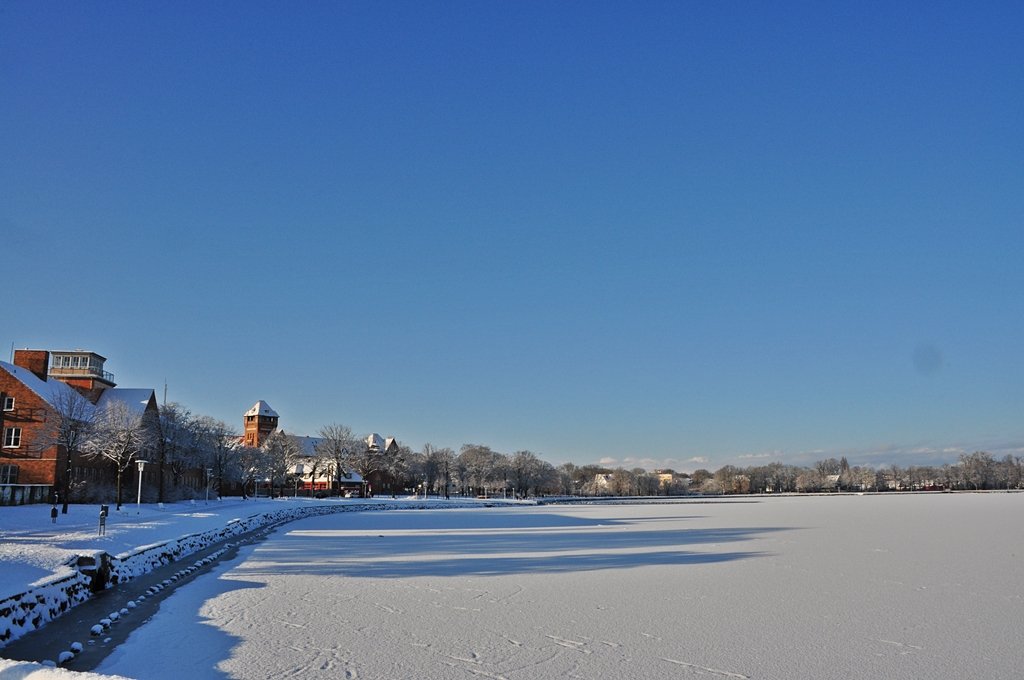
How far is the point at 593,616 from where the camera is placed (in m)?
15.5

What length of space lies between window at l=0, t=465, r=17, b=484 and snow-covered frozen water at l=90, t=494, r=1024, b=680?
4122 cm

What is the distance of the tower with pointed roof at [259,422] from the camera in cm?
13362

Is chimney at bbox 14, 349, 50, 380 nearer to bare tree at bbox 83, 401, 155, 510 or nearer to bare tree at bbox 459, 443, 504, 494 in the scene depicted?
bare tree at bbox 83, 401, 155, 510

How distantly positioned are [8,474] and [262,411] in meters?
76.2

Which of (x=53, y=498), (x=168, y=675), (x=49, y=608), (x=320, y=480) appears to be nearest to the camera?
(x=168, y=675)

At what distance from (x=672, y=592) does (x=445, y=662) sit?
28.4 ft

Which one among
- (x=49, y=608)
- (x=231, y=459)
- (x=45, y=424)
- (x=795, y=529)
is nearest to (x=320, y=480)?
(x=231, y=459)

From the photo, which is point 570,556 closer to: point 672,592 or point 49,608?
point 672,592

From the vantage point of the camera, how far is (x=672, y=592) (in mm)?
18609

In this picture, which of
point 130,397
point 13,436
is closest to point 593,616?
point 13,436

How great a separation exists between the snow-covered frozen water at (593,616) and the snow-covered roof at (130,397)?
2143 inches

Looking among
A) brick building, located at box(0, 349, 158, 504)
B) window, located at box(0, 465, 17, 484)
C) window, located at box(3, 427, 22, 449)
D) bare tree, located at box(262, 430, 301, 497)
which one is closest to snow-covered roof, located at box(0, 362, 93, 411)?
brick building, located at box(0, 349, 158, 504)

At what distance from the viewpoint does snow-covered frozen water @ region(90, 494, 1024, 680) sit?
37.7 feet

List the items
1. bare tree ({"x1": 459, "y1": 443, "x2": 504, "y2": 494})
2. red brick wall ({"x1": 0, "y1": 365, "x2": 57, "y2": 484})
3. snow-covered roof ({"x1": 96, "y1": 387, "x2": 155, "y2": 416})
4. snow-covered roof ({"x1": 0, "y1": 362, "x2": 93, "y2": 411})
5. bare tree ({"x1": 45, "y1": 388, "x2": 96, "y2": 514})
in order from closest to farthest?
bare tree ({"x1": 45, "y1": 388, "x2": 96, "y2": 514}), red brick wall ({"x1": 0, "y1": 365, "x2": 57, "y2": 484}), snow-covered roof ({"x1": 0, "y1": 362, "x2": 93, "y2": 411}), snow-covered roof ({"x1": 96, "y1": 387, "x2": 155, "y2": 416}), bare tree ({"x1": 459, "y1": 443, "x2": 504, "y2": 494})
